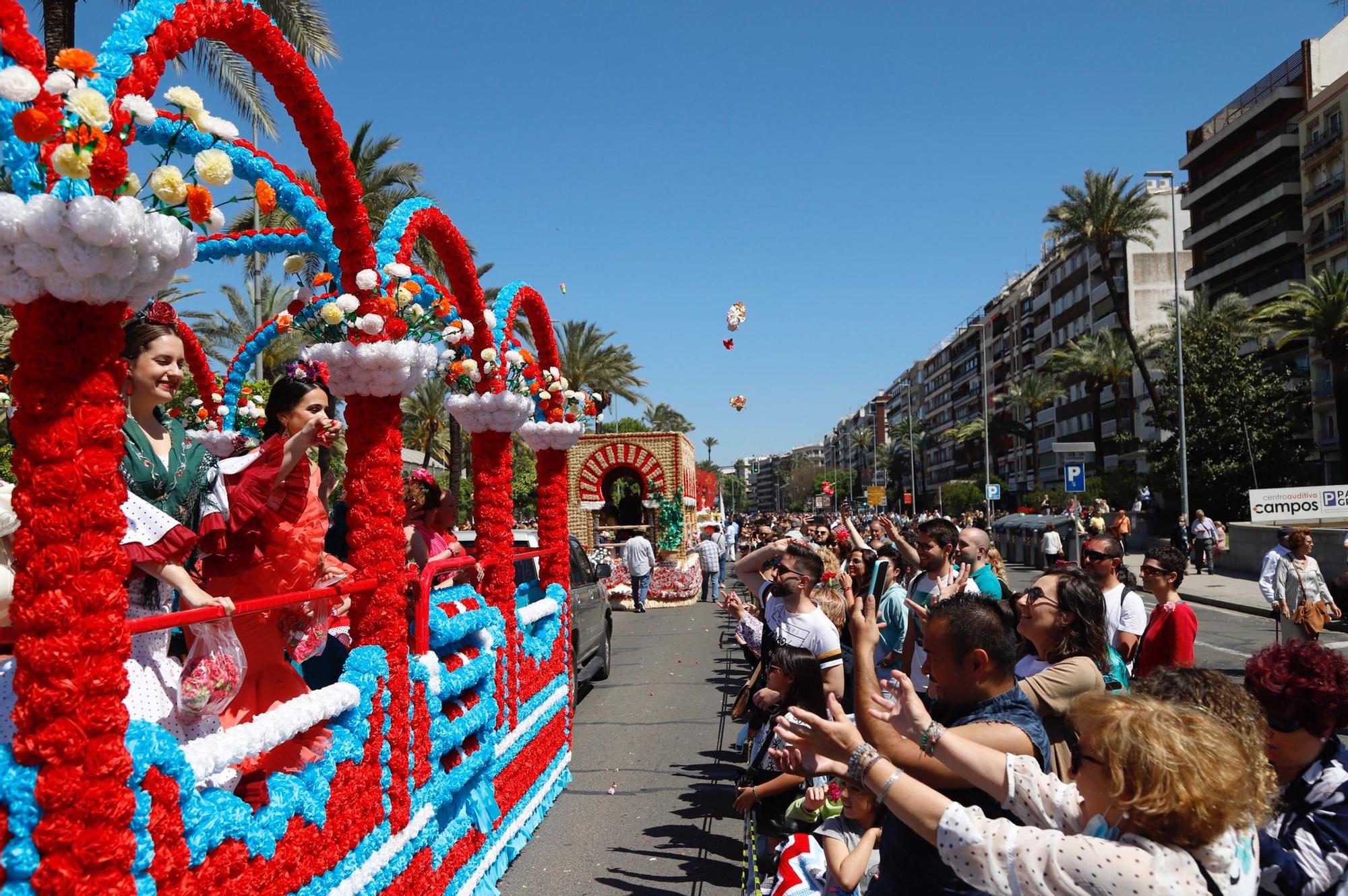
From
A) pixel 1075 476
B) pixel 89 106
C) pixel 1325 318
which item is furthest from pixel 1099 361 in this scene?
pixel 89 106

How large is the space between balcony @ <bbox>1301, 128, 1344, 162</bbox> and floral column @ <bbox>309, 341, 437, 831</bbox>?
4877 cm

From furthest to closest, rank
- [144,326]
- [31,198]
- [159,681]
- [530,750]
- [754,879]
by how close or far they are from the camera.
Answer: [530,750] → [754,879] → [144,326] → [159,681] → [31,198]

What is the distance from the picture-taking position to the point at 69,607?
91.4 inches

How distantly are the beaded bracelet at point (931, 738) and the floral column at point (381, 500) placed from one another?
2371 millimetres

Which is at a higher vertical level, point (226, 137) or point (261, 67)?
point (261, 67)

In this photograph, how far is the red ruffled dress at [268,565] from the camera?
12.0ft

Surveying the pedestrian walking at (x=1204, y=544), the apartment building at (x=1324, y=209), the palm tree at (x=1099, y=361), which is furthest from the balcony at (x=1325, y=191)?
the pedestrian walking at (x=1204, y=544)

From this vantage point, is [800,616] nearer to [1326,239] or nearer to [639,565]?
[639,565]

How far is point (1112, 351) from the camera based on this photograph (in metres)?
52.4

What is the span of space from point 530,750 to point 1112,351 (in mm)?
52236

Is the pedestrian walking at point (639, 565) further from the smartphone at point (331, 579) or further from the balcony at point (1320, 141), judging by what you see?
the balcony at point (1320, 141)

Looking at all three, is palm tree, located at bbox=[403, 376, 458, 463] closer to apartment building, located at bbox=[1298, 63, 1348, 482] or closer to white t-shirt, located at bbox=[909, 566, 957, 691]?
white t-shirt, located at bbox=[909, 566, 957, 691]

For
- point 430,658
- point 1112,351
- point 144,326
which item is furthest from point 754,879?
point 1112,351

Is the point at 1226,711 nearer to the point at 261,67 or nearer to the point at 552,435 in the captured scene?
the point at 261,67
